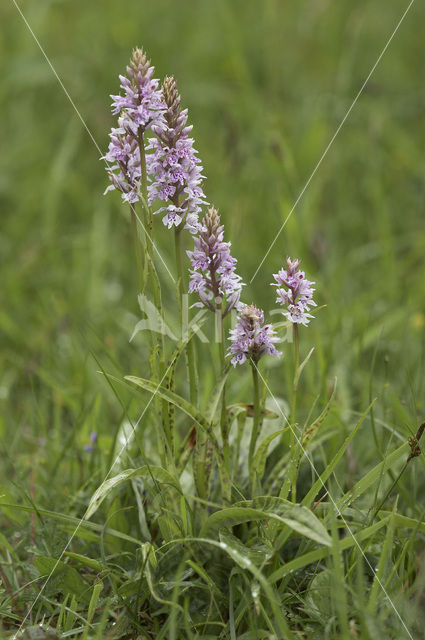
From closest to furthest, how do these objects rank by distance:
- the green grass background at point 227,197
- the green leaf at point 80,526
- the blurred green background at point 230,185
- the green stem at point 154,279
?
the green stem at point 154,279
the green leaf at point 80,526
the green grass background at point 227,197
the blurred green background at point 230,185

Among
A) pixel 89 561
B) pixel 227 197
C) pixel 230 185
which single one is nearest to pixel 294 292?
pixel 89 561

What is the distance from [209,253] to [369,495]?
1.05m

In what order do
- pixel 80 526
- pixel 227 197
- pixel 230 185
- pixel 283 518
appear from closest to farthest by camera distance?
1. pixel 283 518
2. pixel 80 526
3. pixel 227 197
4. pixel 230 185

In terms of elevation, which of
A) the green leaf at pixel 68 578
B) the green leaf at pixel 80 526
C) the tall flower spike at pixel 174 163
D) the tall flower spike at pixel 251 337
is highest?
the tall flower spike at pixel 174 163

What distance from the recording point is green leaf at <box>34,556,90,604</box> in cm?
187

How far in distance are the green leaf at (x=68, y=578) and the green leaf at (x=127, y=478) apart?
22 cm

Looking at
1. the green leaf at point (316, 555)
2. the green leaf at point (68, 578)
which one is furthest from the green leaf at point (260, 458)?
the green leaf at point (68, 578)

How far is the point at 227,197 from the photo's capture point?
4.33 meters

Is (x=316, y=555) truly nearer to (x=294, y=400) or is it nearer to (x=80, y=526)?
(x=294, y=400)

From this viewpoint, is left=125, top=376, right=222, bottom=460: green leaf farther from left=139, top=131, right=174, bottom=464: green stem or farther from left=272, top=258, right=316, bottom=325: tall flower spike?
left=272, top=258, right=316, bottom=325: tall flower spike

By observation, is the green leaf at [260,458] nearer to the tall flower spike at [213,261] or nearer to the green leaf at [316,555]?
the green leaf at [316,555]

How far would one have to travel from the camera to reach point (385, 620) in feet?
5.51

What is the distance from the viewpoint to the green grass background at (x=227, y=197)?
9.45 ft

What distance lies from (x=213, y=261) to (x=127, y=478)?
1.99ft
